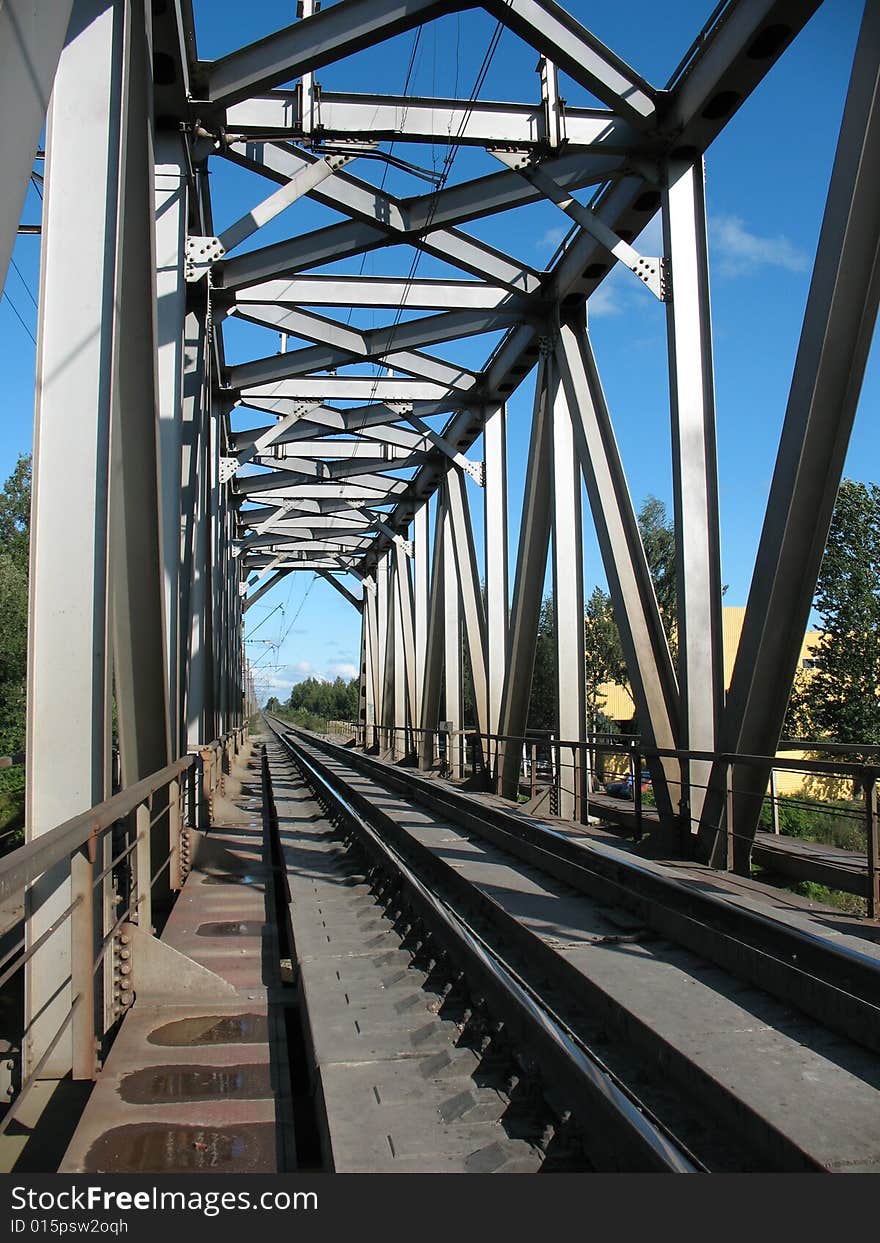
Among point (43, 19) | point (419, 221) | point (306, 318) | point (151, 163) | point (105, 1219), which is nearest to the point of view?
point (105, 1219)

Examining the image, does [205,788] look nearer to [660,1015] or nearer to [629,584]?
[629,584]

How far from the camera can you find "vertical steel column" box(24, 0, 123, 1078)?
4172 mm

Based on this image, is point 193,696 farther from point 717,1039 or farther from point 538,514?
point 717,1039

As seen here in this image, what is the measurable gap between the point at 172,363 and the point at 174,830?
418cm

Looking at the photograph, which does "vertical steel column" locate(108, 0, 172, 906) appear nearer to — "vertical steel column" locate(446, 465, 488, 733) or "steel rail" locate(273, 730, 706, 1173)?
"steel rail" locate(273, 730, 706, 1173)

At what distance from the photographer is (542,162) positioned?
33.6 ft

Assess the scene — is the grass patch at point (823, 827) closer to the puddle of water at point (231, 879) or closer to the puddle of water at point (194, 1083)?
the puddle of water at point (231, 879)

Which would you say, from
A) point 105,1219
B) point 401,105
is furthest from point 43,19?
point 401,105

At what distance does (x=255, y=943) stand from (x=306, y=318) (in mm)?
10741

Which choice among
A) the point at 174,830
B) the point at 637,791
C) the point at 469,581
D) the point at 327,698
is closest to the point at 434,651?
the point at 469,581

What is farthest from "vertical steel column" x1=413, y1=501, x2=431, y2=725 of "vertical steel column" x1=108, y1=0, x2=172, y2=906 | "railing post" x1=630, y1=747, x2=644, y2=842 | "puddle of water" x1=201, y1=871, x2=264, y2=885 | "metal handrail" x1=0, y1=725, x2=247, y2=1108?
"metal handrail" x1=0, y1=725, x2=247, y2=1108

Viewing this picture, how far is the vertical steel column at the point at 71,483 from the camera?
4172 mm

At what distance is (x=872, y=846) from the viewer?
5688mm

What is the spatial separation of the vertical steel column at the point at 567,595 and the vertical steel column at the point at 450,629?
7.11 metres
